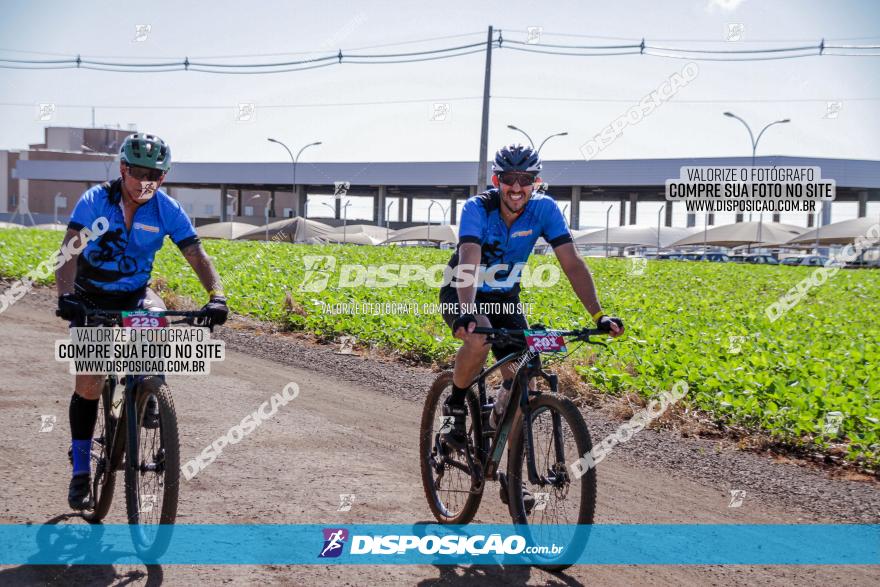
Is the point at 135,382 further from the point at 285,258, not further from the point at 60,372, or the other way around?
the point at 285,258

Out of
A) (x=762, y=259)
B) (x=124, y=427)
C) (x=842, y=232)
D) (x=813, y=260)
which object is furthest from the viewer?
(x=842, y=232)

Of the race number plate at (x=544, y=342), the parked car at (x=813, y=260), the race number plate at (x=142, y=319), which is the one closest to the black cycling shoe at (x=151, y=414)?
the race number plate at (x=142, y=319)

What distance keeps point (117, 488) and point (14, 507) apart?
Answer: 663mm

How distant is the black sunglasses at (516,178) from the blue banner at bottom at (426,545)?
2021 mm

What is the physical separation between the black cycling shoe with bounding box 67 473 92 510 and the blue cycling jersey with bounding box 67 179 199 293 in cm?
118

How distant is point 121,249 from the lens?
4.77 metres

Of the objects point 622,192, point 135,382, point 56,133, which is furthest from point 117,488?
point 56,133

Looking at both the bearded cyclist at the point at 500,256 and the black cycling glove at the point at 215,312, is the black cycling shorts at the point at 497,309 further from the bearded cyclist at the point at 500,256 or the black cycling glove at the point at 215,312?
the black cycling glove at the point at 215,312

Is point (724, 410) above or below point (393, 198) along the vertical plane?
below

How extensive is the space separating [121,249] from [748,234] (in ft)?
199

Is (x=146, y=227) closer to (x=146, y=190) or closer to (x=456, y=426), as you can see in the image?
(x=146, y=190)

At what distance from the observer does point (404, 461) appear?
6.53m

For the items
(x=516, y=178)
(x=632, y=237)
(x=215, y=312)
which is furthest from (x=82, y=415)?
(x=632, y=237)

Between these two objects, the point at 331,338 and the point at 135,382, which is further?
the point at 331,338
